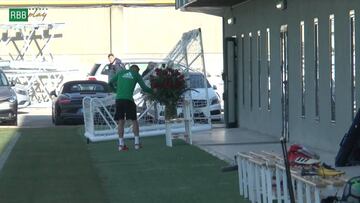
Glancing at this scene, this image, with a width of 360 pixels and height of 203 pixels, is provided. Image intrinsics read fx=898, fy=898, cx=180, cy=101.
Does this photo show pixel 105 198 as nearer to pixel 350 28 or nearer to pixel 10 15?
pixel 350 28

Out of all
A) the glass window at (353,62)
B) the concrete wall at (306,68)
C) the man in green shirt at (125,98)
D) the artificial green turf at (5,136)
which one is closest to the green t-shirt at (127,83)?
the man in green shirt at (125,98)

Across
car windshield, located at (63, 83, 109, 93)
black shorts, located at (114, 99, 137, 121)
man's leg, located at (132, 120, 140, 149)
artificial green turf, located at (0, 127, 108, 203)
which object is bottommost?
artificial green turf, located at (0, 127, 108, 203)

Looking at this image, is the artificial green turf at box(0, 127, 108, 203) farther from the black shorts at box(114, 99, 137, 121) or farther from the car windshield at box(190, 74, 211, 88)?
the car windshield at box(190, 74, 211, 88)

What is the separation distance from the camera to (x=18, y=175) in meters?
13.2

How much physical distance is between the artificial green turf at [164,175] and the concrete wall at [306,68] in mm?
2045

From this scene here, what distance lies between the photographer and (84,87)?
27.4m

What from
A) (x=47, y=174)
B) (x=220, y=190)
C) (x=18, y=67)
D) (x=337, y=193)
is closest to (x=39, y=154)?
A: (x=47, y=174)

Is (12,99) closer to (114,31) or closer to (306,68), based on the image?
(306,68)

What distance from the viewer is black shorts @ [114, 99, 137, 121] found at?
16922 mm

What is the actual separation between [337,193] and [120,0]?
34.1 meters

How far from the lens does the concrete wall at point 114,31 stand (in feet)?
136

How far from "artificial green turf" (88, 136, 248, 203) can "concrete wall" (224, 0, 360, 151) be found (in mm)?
2045

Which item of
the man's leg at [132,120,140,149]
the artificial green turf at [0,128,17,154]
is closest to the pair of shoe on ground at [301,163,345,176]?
the man's leg at [132,120,140,149]

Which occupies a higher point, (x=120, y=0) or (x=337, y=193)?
(x=120, y=0)
